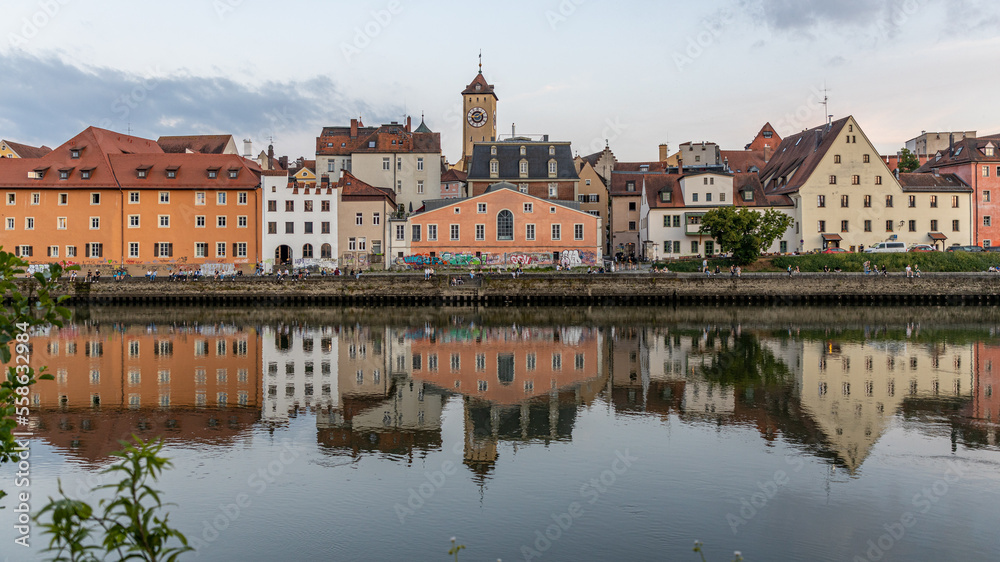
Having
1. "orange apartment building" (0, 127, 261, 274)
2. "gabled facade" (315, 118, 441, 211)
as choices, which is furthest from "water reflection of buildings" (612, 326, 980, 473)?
"gabled facade" (315, 118, 441, 211)

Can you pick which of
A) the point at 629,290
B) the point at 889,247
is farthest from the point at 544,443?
the point at 889,247

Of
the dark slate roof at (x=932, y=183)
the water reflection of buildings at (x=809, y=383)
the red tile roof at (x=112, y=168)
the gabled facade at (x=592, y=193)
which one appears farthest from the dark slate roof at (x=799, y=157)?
the red tile roof at (x=112, y=168)

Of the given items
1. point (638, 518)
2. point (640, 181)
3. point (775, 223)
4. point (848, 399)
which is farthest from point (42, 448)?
point (640, 181)

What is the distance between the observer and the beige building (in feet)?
230

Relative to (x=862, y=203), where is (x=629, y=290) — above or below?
below

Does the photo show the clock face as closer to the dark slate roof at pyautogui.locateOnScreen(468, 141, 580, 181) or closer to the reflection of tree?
the dark slate roof at pyautogui.locateOnScreen(468, 141, 580, 181)

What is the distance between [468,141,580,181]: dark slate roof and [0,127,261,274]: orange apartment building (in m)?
20.5

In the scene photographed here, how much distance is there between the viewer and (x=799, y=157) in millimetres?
75250

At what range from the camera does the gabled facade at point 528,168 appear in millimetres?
74000

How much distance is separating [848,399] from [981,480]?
8.52 meters

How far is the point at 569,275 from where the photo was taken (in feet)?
192

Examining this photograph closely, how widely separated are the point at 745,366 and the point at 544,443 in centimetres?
1407

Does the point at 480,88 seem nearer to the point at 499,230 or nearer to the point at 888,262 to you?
the point at 499,230

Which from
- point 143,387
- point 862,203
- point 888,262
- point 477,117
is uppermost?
point 477,117
